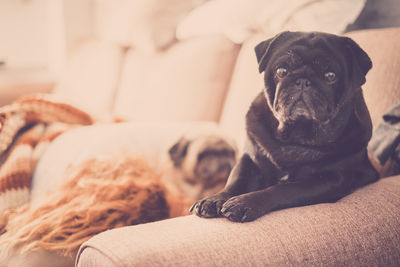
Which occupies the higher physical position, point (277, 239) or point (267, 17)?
point (267, 17)

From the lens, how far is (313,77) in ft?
2.13

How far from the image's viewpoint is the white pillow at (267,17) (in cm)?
98

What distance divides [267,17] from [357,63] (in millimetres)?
555

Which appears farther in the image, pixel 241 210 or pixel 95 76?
pixel 95 76

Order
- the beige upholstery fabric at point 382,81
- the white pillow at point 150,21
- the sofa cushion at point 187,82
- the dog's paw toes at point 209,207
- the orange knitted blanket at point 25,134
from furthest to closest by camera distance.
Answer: the white pillow at point 150,21, the sofa cushion at point 187,82, the orange knitted blanket at point 25,134, the beige upholstery fabric at point 382,81, the dog's paw toes at point 209,207

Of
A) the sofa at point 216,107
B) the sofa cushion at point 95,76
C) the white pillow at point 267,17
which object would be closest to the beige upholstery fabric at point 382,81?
the sofa at point 216,107

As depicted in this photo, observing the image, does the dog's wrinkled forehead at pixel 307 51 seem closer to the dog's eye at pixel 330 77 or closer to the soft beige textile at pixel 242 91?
the dog's eye at pixel 330 77

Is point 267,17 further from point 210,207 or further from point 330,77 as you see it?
point 210,207

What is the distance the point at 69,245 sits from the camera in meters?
0.75

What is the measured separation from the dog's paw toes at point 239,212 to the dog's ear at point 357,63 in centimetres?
27

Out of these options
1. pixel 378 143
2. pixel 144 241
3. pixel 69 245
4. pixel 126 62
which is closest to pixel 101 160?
pixel 69 245

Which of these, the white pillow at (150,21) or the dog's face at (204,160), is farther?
the white pillow at (150,21)

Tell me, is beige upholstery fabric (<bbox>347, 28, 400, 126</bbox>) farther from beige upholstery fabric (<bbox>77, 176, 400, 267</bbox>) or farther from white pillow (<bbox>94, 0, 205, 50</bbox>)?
white pillow (<bbox>94, 0, 205, 50</bbox>)

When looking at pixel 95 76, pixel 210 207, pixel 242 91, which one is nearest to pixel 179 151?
pixel 242 91
